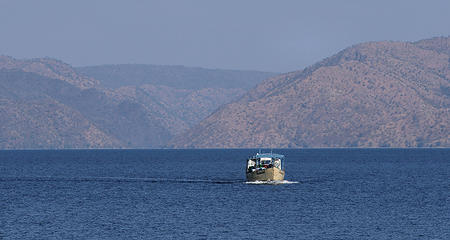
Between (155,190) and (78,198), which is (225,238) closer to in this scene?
(78,198)

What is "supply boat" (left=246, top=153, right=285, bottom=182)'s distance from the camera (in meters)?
132

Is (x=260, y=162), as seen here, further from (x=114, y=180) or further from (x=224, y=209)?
(x=224, y=209)

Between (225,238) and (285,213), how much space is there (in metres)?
20.4

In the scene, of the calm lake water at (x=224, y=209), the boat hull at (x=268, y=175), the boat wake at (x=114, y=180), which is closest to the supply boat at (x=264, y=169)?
the boat hull at (x=268, y=175)

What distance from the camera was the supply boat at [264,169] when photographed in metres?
132

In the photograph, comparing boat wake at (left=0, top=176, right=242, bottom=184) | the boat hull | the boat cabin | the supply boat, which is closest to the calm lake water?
boat wake at (left=0, top=176, right=242, bottom=184)

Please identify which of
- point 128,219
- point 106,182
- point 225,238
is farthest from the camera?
point 106,182

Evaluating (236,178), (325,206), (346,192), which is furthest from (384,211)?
(236,178)

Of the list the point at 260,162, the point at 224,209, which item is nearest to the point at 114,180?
the point at 260,162

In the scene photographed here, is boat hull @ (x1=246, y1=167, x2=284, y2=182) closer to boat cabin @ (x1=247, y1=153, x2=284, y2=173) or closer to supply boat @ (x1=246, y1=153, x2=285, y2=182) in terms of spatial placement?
supply boat @ (x1=246, y1=153, x2=285, y2=182)

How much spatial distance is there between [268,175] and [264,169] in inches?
45.9

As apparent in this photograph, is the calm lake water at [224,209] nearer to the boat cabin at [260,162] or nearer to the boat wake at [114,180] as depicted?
the boat wake at [114,180]

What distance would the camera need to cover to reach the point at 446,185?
135625mm

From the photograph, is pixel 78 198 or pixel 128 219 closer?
pixel 128 219
